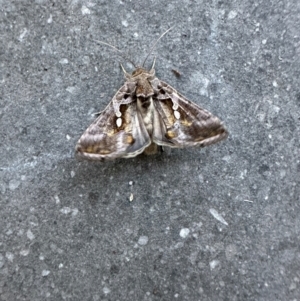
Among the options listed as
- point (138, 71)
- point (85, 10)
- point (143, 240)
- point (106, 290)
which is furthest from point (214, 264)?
point (85, 10)

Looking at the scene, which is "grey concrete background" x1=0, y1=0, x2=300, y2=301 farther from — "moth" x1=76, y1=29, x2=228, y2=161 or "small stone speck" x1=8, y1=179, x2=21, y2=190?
"moth" x1=76, y1=29, x2=228, y2=161

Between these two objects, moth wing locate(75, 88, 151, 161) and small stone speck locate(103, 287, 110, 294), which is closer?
moth wing locate(75, 88, 151, 161)

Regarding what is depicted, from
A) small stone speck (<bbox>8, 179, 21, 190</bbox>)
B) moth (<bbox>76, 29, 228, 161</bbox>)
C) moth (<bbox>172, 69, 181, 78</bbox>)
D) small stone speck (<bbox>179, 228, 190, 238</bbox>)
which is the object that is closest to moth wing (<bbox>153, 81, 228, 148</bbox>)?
moth (<bbox>76, 29, 228, 161</bbox>)

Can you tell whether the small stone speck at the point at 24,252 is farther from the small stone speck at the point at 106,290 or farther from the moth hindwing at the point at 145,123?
the moth hindwing at the point at 145,123

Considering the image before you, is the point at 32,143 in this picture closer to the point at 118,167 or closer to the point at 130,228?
the point at 118,167

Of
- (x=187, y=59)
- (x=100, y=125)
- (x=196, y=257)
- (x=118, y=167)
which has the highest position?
(x=187, y=59)

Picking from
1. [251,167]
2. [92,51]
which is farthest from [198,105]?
[92,51]

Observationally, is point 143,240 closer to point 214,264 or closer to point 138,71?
point 214,264

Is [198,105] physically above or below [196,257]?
above
